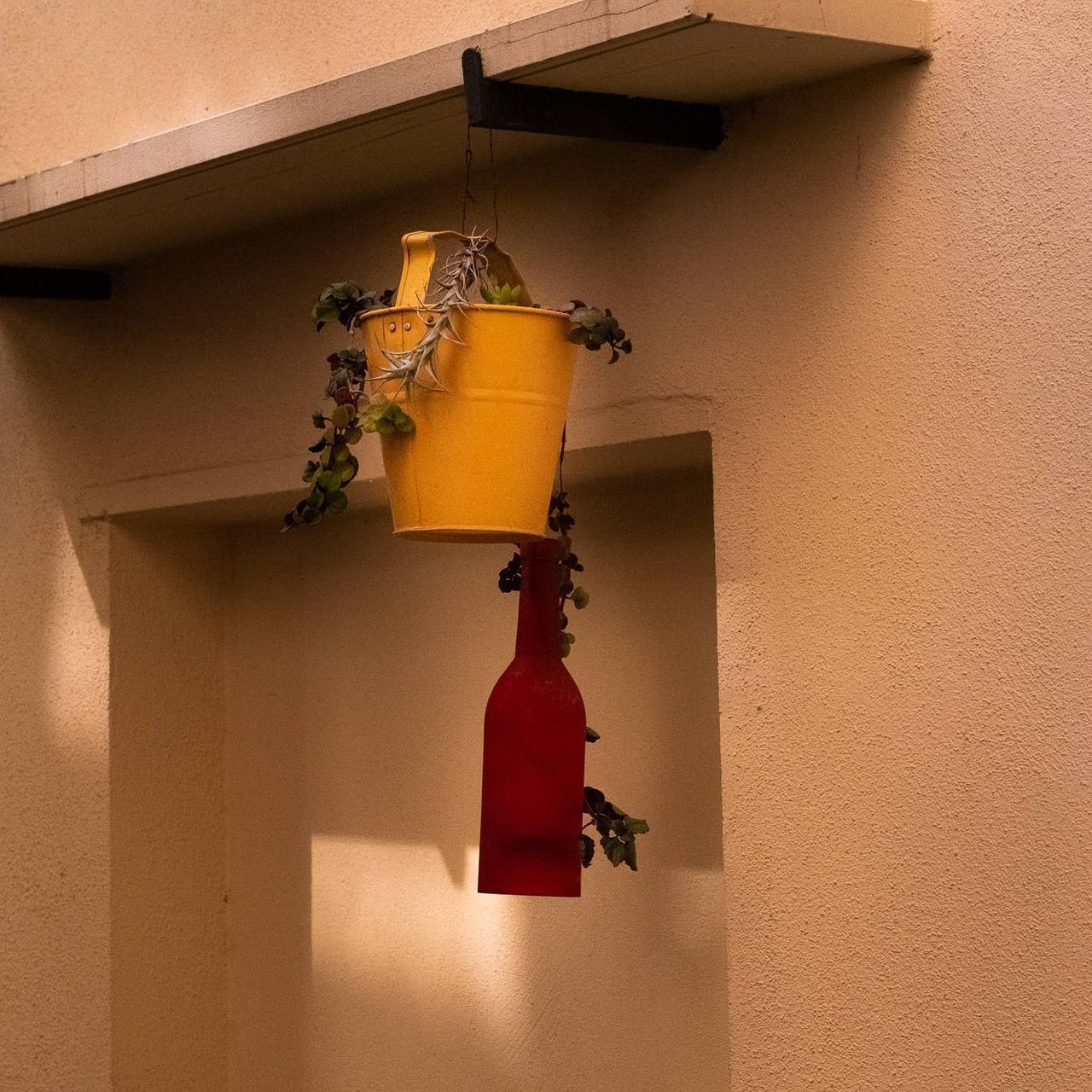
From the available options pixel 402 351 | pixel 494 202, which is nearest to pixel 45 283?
pixel 494 202

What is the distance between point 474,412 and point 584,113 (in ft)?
1.26

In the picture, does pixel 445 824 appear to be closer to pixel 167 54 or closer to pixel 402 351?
pixel 402 351

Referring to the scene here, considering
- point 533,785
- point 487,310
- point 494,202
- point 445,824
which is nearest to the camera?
point 487,310

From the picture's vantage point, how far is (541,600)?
2029 mm

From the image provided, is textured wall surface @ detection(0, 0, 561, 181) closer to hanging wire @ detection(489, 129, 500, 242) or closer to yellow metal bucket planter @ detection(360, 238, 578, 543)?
hanging wire @ detection(489, 129, 500, 242)

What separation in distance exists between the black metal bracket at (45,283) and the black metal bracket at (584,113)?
124 centimetres

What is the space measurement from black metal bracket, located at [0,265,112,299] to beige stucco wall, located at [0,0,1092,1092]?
97cm

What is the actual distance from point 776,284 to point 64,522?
1.57 m

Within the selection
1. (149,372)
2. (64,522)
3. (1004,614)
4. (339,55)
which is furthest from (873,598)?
(64,522)

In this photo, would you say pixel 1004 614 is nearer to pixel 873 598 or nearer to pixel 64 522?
pixel 873 598

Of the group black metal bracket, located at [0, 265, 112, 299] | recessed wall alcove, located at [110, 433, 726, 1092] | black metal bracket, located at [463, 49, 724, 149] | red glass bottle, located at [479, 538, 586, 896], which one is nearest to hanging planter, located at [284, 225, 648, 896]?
red glass bottle, located at [479, 538, 586, 896]

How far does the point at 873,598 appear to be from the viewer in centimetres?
185

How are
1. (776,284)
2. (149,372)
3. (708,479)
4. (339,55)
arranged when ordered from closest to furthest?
(776,284) → (708,479) → (339,55) → (149,372)

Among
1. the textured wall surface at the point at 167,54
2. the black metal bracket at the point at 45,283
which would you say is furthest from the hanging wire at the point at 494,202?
the black metal bracket at the point at 45,283
